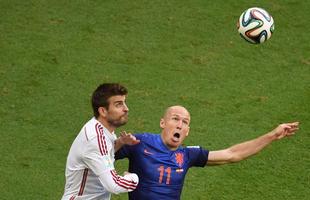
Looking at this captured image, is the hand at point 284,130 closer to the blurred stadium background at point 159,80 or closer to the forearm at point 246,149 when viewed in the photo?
the forearm at point 246,149

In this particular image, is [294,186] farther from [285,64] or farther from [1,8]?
[1,8]

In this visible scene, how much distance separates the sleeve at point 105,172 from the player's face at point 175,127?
26.2 inches

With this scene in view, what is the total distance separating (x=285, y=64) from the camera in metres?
13.2

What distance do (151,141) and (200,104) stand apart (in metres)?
4.76

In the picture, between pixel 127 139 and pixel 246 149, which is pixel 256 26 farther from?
pixel 127 139

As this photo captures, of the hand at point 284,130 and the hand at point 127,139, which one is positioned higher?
the hand at point 284,130

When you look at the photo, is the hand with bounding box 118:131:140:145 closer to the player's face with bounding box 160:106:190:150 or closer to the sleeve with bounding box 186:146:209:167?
the player's face with bounding box 160:106:190:150

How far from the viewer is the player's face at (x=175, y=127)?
7.11 m

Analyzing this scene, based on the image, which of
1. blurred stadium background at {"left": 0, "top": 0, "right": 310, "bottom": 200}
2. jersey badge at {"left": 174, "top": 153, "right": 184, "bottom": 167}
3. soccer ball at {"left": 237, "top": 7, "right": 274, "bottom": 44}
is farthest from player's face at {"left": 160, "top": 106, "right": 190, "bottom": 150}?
soccer ball at {"left": 237, "top": 7, "right": 274, "bottom": 44}

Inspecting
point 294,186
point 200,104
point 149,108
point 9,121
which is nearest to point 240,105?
point 200,104

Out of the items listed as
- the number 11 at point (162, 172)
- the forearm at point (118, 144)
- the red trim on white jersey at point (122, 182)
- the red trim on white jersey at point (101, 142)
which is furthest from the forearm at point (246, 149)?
the red trim on white jersey at point (101, 142)

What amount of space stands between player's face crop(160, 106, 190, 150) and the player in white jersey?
478 millimetres

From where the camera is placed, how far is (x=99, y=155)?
6.58 metres

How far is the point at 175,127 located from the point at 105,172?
36.7 inches
